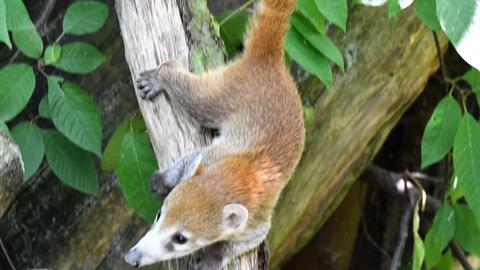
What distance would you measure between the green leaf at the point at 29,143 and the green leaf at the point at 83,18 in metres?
0.38

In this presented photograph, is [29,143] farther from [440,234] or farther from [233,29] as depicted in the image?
[440,234]

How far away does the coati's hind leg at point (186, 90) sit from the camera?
9.80ft

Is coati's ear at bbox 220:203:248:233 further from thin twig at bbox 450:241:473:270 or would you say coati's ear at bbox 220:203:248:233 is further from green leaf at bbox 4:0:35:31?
thin twig at bbox 450:241:473:270

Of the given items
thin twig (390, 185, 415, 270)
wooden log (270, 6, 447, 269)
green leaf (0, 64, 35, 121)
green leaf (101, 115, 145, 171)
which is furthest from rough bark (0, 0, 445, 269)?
green leaf (0, 64, 35, 121)

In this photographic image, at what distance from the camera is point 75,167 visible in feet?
10.3

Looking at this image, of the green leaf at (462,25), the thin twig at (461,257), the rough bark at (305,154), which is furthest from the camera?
the thin twig at (461,257)

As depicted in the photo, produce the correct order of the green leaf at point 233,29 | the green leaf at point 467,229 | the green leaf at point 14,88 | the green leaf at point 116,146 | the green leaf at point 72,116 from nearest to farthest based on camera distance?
1. the green leaf at point 14,88
2. the green leaf at point 72,116
3. the green leaf at point 116,146
4. the green leaf at point 233,29
5. the green leaf at point 467,229

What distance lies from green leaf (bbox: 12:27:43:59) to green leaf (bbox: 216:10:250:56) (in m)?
0.78

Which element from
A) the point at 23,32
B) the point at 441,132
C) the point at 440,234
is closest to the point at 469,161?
the point at 441,132

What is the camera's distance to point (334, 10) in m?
2.72

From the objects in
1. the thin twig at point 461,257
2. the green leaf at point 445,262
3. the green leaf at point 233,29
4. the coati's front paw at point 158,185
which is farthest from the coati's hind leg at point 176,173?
the thin twig at point 461,257

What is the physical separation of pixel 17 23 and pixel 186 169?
73 centimetres

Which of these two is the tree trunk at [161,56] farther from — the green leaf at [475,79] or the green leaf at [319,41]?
the green leaf at [475,79]

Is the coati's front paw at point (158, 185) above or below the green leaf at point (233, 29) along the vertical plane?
below
